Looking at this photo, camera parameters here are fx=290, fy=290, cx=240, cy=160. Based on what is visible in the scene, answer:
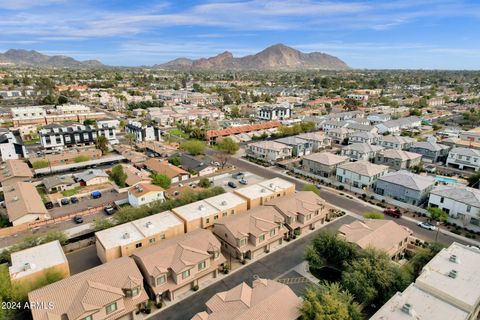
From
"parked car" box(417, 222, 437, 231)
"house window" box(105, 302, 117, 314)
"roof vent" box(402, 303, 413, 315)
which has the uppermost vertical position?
"roof vent" box(402, 303, 413, 315)

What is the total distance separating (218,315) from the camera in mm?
22609

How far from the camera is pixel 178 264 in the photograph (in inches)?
1109

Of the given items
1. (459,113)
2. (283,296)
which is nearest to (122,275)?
(283,296)

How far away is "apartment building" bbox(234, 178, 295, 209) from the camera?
42.5 metres

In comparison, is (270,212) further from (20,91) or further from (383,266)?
(20,91)

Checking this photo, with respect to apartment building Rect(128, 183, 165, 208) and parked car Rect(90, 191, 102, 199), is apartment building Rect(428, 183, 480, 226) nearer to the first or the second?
Result: apartment building Rect(128, 183, 165, 208)

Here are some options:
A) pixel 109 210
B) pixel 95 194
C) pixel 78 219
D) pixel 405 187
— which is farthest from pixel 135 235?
pixel 405 187

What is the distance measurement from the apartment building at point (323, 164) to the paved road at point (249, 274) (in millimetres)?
23225

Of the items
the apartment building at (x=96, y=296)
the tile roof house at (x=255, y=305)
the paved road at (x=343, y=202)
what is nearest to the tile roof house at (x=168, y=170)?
the paved road at (x=343, y=202)

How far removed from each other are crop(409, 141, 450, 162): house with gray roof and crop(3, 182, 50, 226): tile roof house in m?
78.3

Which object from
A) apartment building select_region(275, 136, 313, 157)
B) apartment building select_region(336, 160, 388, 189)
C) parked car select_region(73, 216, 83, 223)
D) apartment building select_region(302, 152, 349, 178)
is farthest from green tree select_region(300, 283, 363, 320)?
apartment building select_region(275, 136, 313, 157)

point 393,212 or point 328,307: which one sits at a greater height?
point 328,307

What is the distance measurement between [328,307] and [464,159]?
6217 cm

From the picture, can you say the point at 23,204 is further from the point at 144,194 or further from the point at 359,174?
the point at 359,174
